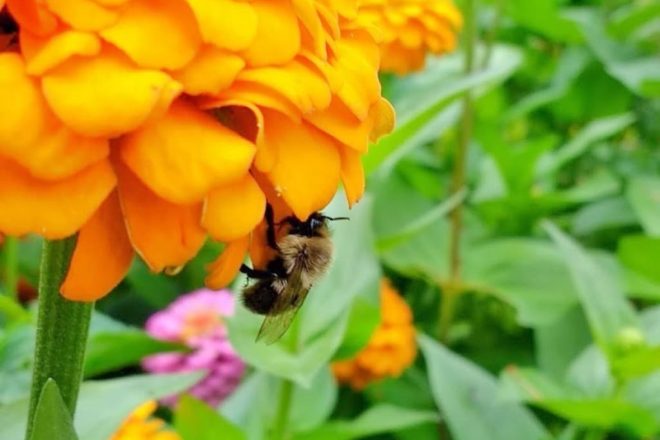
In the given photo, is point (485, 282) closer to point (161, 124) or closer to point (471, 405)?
point (471, 405)

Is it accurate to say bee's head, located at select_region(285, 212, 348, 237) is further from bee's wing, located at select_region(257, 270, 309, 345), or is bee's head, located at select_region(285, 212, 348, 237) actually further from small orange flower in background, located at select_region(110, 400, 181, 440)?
small orange flower in background, located at select_region(110, 400, 181, 440)

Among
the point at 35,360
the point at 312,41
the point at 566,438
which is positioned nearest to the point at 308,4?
the point at 312,41

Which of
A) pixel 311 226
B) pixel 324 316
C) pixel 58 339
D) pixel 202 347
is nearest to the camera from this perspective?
pixel 58 339

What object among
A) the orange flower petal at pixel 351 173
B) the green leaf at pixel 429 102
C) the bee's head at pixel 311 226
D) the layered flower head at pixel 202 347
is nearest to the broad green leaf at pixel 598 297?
the green leaf at pixel 429 102

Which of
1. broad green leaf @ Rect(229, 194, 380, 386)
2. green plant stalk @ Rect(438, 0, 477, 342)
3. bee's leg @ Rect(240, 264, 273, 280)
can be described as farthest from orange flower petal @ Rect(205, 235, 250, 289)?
green plant stalk @ Rect(438, 0, 477, 342)

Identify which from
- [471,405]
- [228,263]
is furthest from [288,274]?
[471,405]

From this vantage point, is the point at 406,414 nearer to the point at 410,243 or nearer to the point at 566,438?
the point at 566,438

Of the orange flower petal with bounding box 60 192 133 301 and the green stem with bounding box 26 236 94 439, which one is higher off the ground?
the orange flower petal with bounding box 60 192 133 301
